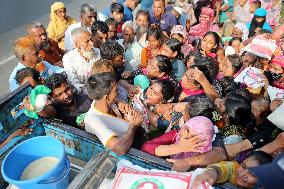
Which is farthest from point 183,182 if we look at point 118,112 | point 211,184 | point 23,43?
point 23,43

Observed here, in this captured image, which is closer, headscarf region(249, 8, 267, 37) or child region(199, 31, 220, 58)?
child region(199, 31, 220, 58)

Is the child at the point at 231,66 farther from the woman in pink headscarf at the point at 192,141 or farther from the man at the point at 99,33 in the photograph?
the woman in pink headscarf at the point at 192,141

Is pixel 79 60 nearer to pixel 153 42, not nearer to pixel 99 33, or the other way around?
pixel 99 33

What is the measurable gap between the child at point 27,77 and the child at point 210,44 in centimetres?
229

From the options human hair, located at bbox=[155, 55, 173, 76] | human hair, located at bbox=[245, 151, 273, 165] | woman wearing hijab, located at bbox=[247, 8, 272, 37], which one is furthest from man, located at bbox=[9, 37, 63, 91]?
woman wearing hijab, located at bbox=[247, 8, 272, 37]

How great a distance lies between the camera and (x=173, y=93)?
3.52 metres

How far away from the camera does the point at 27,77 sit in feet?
11.9

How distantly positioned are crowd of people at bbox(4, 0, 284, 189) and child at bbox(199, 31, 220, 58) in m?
0.02

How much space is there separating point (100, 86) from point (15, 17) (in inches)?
309

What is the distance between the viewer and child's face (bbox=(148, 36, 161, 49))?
15.1 feet

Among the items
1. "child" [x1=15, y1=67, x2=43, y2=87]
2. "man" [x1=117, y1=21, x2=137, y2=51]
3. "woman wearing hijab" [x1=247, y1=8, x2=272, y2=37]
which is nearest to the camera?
"child" [x1=15, y1=67, x2=43, y2=87]

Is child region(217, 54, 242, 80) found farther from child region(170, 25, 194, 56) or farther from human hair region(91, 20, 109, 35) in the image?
human hair region(91, 20, 109, 35)

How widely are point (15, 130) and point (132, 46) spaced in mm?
2387

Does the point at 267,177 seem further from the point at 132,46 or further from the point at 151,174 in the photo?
the point at 132,46
